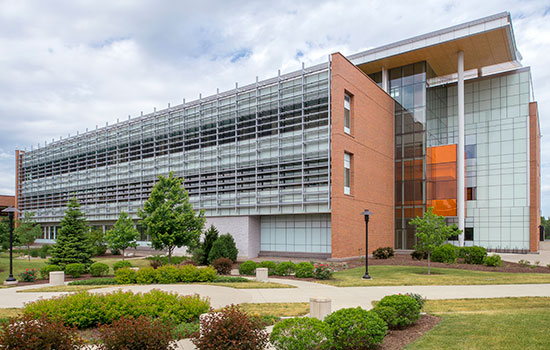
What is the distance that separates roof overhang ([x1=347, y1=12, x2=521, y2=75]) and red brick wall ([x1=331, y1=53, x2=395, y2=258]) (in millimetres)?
3970

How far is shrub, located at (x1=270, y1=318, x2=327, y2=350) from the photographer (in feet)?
22.6

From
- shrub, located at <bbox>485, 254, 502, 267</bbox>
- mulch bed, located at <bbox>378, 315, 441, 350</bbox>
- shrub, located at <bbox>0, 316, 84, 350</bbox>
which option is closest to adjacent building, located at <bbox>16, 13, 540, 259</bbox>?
shrub, located at <bbox>485, 254, 502, 267</bbox>

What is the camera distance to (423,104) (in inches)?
1444

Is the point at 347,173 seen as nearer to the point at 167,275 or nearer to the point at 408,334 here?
the point at 167,275

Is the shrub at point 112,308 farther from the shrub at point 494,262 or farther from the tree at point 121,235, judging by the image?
the tree at point 121,235

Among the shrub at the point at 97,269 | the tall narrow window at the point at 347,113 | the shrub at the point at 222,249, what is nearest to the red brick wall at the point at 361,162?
the tall narrow window at the point at 347,113

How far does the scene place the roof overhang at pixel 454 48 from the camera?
111 ft

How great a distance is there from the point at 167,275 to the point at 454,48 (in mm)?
32448

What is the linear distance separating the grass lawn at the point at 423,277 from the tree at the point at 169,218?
9.02 meters

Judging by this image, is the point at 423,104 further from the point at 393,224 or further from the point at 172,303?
the point at 172,303

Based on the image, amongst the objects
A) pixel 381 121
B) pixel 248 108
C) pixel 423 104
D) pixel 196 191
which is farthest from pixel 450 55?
pixel 196 191

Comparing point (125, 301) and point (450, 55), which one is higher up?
point (450, 55)

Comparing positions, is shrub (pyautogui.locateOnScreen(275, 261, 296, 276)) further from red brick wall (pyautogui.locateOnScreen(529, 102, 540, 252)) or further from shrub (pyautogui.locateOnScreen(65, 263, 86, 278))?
red brick wall (pyautogui.locateOnScreen(529, 102, 540, 252))

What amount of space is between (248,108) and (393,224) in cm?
1716
